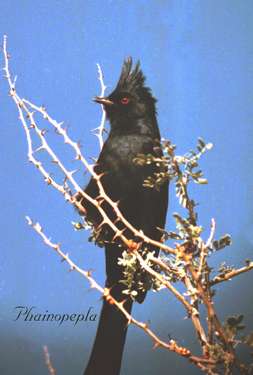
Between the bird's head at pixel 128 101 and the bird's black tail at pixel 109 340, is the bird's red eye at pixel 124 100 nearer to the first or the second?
the bird's head at pixel 128 101

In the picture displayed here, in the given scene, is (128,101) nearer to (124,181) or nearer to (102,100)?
(102,100)

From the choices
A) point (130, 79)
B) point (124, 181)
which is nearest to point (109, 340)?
point (124, 181)

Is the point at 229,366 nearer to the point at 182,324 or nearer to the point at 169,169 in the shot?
the point at 169,169

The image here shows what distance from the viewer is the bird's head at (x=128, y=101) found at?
2.79m

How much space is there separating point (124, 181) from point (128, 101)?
447 mm

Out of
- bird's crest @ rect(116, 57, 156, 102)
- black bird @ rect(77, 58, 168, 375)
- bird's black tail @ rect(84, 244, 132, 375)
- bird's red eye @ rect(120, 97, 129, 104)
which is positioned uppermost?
bird's crest @ rect(116, 57, 156, 102)

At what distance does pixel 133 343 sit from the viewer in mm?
2582

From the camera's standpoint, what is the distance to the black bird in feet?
7.72

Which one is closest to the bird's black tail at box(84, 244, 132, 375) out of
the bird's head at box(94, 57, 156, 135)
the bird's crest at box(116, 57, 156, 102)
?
the bird's head at box(94, 57, 156, 135)

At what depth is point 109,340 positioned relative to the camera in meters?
2.29

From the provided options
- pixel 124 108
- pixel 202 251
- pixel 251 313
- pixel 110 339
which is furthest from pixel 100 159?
pixel 202 251

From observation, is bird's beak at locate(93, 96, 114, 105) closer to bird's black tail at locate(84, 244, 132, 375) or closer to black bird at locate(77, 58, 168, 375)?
black bird at locate(77, 58, 168, 375)

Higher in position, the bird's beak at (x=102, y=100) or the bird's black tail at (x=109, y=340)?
the bird's beak at (x=102, y=100)

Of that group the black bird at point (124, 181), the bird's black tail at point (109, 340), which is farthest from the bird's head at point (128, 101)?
the bird's black tail at point (109, 340)
